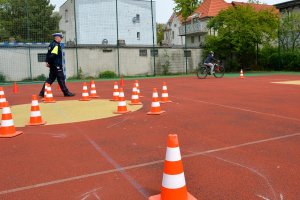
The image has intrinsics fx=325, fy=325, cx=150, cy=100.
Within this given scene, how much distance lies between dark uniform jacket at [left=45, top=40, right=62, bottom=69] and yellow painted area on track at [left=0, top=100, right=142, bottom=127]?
187cm

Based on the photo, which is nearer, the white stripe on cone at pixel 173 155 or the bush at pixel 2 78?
the white stripe on cone at pixel 173 155

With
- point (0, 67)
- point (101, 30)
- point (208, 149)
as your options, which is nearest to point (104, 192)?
point (208, 149)

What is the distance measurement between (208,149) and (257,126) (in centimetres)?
195

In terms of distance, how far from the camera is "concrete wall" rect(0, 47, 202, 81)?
22422 millimetres

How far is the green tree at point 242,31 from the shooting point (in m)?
28.3

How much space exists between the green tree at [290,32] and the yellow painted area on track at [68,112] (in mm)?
24808

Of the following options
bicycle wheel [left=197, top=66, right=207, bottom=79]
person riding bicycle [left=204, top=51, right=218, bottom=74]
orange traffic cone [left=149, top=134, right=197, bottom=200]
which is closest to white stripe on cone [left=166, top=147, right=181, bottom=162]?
orange traffic cone [left=149, top=134, right=197, bottom=200]

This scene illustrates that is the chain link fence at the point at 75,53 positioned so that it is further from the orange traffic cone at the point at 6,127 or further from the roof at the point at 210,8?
the orange traffic cone at the point at 6,127

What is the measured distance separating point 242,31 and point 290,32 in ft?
15.9

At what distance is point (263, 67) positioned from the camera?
1216 inches

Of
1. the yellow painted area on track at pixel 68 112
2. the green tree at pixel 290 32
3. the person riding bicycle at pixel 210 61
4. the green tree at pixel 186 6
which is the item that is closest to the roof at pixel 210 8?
the green tree at pixel 186 6

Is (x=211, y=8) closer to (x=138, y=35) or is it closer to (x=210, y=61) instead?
(x=138, y=35)

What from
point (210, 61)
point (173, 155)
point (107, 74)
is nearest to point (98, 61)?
point (107, 74)

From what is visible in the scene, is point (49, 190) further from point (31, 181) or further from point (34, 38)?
point (34, 38)
